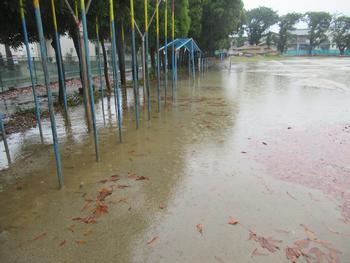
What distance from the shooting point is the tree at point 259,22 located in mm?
75688

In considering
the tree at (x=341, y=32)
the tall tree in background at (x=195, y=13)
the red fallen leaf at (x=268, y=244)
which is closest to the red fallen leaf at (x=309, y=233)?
the red fallen leaf at (x=268, y=244)

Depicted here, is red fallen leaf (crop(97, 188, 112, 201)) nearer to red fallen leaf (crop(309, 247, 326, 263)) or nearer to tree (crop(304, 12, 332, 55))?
red fallen leaf (crop(309, 247, 326, 263))

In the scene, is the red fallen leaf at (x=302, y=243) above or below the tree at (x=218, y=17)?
below

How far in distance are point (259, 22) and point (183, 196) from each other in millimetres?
83591

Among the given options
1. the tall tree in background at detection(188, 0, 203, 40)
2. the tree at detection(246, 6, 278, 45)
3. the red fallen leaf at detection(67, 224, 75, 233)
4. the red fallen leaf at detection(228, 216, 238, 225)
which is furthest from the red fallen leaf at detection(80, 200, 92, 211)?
the tree at detection(246, 6, 278, 45)

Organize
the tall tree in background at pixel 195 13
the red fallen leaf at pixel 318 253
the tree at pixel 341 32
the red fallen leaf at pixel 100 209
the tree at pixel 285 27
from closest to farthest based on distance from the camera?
the red fallen leaf at pixel 318 253 → the red fallen leaf at pixel 100 209 → the tall tree in background at pixel 195 13 → the tree at pixel 341 32 → the tree at pixel 285 27

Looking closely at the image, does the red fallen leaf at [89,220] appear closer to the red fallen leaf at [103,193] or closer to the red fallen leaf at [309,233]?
the red fallen leaf at [103,193]

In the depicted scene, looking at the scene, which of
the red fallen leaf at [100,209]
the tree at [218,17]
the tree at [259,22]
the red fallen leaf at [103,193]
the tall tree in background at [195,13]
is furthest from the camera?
the tree at [259,22]

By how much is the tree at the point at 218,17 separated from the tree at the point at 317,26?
177ft

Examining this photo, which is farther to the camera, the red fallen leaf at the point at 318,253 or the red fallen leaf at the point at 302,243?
the red fallen leaf at the point at 302,243

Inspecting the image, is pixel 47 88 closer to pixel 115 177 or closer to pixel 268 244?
pixel 115 177

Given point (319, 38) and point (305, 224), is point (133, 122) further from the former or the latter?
point (319, 38)

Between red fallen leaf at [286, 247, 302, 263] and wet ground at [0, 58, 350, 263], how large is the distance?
13 mm

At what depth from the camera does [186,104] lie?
9.35m
